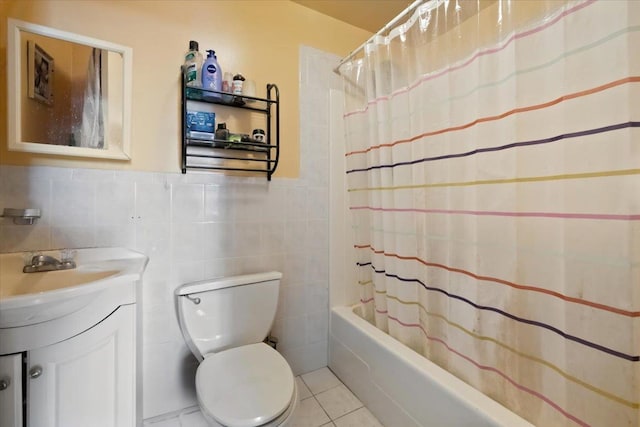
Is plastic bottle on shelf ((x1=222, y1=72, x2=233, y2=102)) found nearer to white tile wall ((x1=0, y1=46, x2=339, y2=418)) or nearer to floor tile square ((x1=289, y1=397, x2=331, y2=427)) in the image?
white tile wall ((x1=0, y1=46, x2=339, y2=418))

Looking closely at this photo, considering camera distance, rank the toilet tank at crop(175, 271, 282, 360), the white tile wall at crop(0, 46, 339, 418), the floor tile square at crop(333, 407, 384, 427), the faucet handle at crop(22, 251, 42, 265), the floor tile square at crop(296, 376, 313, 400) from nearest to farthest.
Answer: the faucet handle at crop(22, 251, 42, 265)
the white tile wall at crop(0, 46, 339, 418)
the toilet tank at crop(175, 271, 282, 360)
the floor tile square at crop(333, 407, 384, 427)
the floor tile square at crop(296, 376, 313, 400)

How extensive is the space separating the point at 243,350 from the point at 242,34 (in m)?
1.58

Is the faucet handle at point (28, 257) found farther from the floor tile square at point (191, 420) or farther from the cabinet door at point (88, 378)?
the floor tile square at point (191, 420)

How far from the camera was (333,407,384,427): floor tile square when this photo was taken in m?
1.28

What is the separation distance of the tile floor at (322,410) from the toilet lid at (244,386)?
0.36 metres

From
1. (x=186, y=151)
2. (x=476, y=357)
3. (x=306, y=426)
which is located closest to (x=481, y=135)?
(x=476, y=357)

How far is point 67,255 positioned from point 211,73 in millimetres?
Result: 973

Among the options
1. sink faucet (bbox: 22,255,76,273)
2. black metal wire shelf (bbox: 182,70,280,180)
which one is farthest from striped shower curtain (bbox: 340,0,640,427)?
sink faucet (bbox: 22,255,76,273)

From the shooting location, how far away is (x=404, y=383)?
113 centimetres

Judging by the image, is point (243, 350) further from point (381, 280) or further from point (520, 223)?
point (520, 223)

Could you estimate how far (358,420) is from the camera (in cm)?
130

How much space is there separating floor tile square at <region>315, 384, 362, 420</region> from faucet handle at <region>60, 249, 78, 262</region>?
135cm

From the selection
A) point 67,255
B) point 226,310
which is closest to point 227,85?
point 67,255

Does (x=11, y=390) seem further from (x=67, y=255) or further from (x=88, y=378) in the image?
(x=67, y=255)
